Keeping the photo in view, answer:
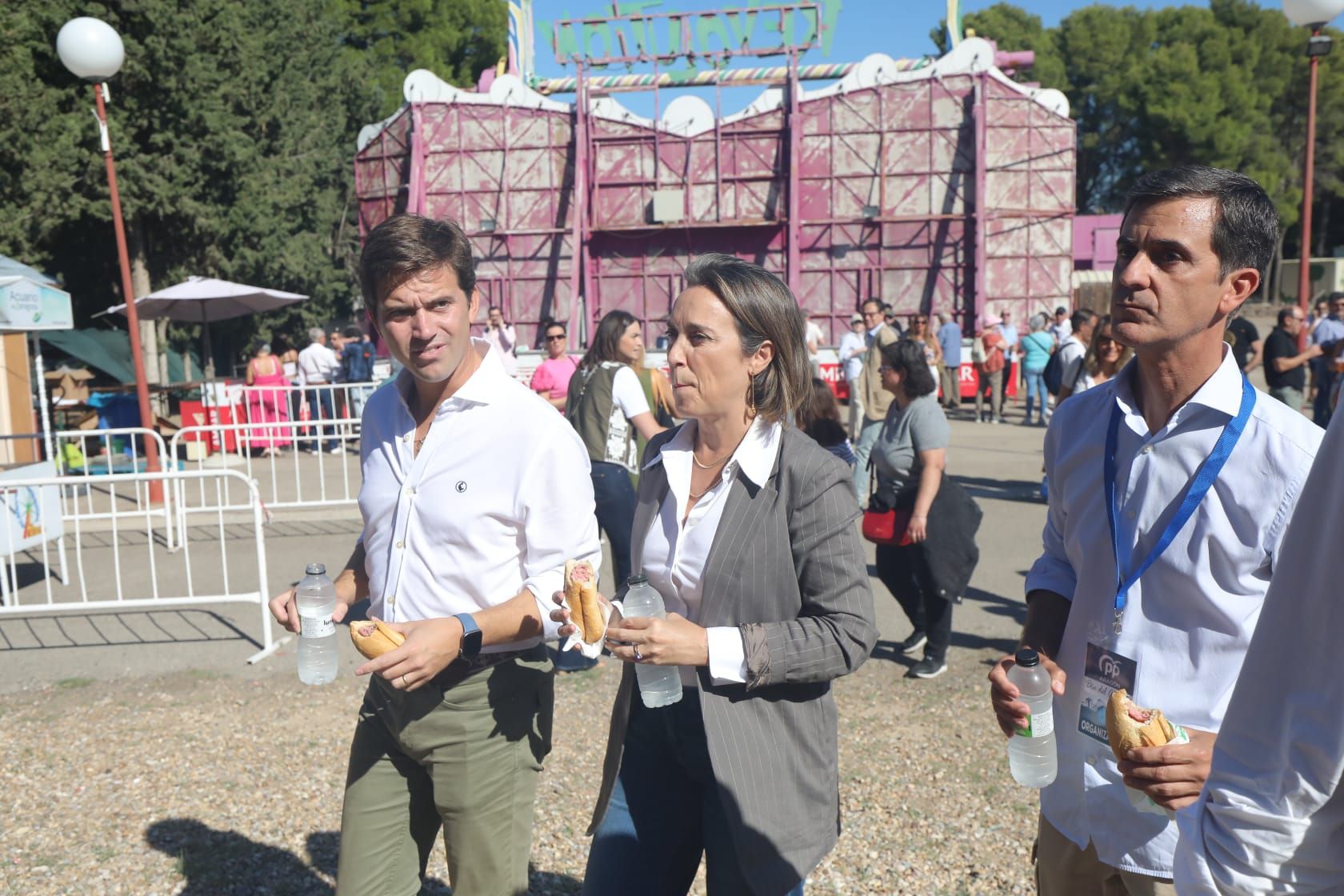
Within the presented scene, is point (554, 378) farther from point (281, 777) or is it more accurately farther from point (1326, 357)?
point (1326, 357)

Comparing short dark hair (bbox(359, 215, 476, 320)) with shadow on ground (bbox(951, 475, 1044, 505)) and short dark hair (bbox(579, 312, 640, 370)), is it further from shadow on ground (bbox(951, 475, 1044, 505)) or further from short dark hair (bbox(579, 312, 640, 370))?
shadow on ground (bbox(951, 475, 1044, 505))

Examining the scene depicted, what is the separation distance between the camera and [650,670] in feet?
7.46

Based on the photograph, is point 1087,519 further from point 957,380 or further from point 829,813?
point 957,380

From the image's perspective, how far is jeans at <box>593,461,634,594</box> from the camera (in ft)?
19.7

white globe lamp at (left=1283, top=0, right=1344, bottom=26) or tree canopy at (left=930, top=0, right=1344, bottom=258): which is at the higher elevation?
tree canopy at (left=930, top=0, right=1344, bottom=258)

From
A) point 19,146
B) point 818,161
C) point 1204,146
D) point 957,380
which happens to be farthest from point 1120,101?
point 19,146

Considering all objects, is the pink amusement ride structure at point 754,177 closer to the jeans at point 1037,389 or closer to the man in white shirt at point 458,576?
the jeans at point 1037,389

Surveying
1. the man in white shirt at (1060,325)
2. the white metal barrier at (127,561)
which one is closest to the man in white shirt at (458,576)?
the white metal barrier at (127,561)

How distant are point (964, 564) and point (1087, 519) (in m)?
3.60

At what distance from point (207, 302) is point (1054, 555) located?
60.3 ft

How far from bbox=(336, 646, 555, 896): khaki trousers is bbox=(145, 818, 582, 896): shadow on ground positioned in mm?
1269

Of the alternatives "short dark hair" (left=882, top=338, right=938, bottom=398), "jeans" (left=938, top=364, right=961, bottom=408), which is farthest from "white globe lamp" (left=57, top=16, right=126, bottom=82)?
"jeans" (left=938, top=364, right=961, bottom=408)

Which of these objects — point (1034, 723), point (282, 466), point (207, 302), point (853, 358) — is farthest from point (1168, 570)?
point (207, 302)

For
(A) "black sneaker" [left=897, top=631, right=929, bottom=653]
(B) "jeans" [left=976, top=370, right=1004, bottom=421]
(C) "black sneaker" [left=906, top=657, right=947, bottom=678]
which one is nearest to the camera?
(C) "black sneaker" [left=906, top=657, right=947, bottom=678]
